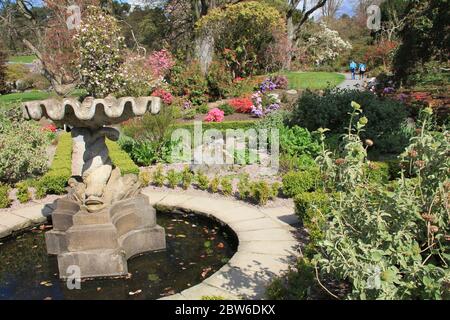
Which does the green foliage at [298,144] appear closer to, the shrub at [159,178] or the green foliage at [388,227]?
the shrub at [159,178]

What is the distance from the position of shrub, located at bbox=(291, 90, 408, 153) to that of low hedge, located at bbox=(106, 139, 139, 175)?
455 centimetres

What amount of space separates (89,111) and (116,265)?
1685 millimetres

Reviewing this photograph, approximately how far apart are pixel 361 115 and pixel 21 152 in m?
7.47

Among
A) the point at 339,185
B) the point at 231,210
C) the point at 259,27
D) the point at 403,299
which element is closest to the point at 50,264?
the point at 231,210

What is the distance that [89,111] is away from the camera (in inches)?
171

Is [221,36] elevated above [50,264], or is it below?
above

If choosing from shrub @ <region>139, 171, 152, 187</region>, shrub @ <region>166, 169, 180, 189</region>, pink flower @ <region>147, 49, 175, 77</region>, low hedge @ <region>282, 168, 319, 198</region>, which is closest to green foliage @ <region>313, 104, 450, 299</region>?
low hedge @ <region>282, 168, 319, 198</region>

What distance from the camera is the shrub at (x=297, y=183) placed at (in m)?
6.61

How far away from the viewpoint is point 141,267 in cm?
477

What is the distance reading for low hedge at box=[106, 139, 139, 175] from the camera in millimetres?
7828

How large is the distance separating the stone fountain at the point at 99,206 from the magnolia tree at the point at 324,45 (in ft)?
97.2

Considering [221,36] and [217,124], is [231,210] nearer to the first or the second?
[217,124]

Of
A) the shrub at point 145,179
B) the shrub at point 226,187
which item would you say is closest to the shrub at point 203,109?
the shrub at point 145,179

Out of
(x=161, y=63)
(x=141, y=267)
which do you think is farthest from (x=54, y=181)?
(x=161, y=63)
